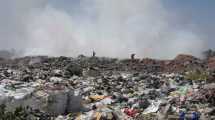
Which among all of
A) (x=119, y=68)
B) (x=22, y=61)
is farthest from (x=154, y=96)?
(x=22, y=61)

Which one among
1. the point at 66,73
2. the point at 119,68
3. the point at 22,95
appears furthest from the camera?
the point at 119,68

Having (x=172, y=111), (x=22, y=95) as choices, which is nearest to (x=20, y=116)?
(x=22, y=95)

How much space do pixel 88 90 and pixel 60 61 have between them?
10918 millimetres

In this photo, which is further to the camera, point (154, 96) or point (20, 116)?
point (154, 96)

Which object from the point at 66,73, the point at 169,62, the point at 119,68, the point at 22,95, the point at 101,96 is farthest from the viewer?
the point at 169,62

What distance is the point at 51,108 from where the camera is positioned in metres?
9.72

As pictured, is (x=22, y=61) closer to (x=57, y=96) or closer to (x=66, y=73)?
(x=66, y=73)

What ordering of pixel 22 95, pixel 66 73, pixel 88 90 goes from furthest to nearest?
1. pixel 66 73
2. pixel 88 90
3. pixel 22 95

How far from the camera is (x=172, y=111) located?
9.36 m

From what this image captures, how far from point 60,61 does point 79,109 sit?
546 inches

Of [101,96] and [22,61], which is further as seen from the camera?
[22,61]

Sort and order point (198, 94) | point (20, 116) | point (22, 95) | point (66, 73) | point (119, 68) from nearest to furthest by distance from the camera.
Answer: point (20, 116) < point (22, 95) < point (198, 94) < point (66, 73) < point (119, 68)

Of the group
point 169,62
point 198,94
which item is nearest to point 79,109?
point 198,94

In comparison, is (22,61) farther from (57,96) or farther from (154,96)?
(57,96)
